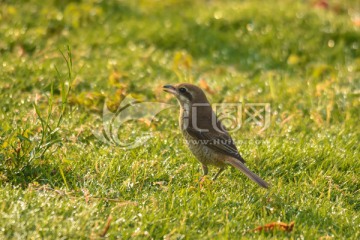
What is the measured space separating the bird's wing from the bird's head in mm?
448

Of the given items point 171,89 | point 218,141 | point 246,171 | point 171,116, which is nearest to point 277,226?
point 246,171

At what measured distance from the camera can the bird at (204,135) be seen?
19.8 feet

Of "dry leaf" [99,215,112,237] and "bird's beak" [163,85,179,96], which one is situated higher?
"bird's beak" [163,85,179,96]

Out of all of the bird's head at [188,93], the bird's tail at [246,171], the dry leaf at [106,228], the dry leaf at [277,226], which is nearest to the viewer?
the dry leaf at [106,228]

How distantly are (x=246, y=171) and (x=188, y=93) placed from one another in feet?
4.17

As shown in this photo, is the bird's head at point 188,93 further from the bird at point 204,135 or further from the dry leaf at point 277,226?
the dry leaf at point 277,226

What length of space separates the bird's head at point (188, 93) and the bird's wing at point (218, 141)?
0.45m

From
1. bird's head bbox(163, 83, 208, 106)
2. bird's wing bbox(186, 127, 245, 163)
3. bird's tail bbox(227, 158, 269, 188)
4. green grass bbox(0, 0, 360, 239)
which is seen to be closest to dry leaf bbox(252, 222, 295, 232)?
green grass bbox(0, 0, 360, 239)

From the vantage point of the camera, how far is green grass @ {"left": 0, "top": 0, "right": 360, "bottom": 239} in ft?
17.1

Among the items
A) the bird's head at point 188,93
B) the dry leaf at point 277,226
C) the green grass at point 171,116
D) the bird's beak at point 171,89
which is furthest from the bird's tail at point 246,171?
the bird's beak at point 171,89

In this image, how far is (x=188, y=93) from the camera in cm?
671

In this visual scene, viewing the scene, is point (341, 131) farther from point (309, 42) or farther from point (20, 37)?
point (20, 37)

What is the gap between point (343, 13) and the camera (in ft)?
39.8

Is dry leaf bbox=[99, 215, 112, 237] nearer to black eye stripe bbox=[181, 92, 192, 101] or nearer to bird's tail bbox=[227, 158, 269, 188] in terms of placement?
bird's tail bbox=[227, 158, 269, 188]
